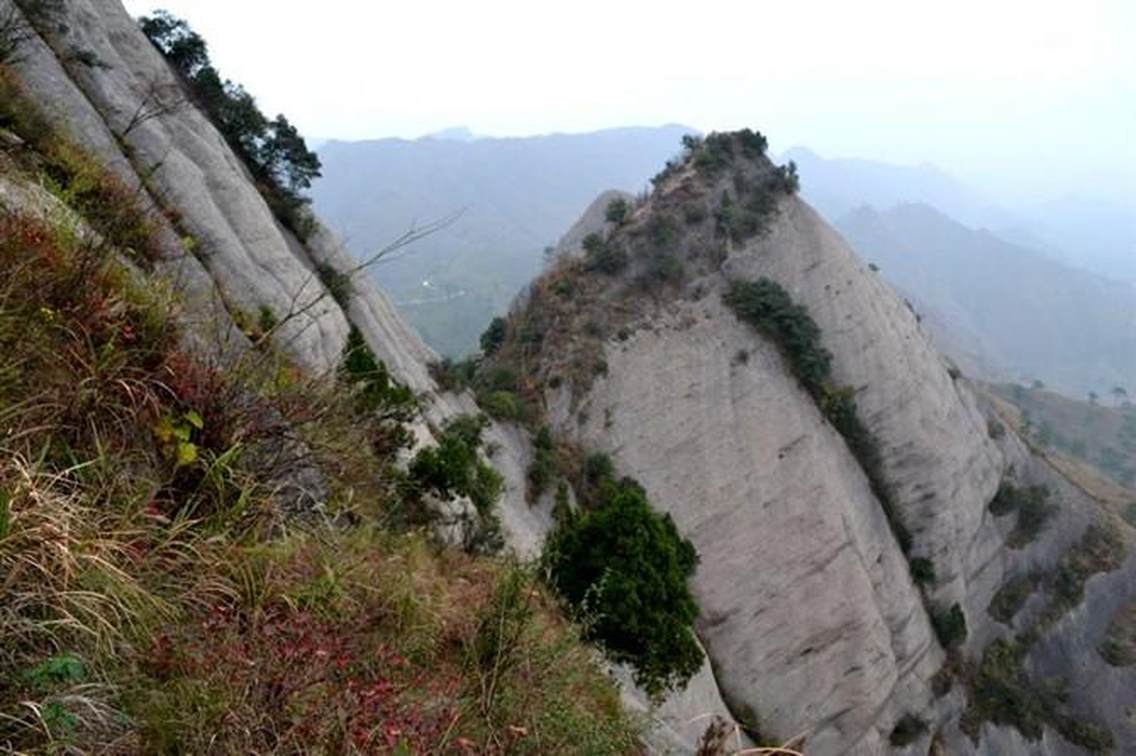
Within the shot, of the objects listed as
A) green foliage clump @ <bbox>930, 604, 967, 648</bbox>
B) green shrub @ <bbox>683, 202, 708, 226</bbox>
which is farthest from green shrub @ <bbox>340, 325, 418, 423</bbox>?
green foliage clump @ <bbox>930, 604, 967, 648</bbox>

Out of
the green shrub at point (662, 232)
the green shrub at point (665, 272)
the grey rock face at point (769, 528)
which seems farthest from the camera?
the green shrub at point (662, 232)

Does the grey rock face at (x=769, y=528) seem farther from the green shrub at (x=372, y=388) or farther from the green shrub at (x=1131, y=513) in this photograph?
the green shrub at (x=1131, y=513)

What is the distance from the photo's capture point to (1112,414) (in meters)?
134

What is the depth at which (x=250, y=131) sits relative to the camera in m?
22.1

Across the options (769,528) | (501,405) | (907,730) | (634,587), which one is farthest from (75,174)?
(907,730)

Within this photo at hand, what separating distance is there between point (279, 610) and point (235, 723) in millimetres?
1073

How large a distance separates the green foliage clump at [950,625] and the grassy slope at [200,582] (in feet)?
108

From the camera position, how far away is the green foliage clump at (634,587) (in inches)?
537

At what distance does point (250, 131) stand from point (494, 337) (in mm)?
14316

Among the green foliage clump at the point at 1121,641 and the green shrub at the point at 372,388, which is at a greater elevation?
the green shrub at the point at 372,388

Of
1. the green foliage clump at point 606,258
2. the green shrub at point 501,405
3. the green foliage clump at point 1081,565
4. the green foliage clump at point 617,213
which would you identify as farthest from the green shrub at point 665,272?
the green foliage clump at point 1081,565

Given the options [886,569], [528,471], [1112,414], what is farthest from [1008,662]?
[1112,414]

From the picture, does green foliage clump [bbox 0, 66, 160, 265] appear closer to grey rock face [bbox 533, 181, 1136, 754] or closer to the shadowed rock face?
the shadowed rock face

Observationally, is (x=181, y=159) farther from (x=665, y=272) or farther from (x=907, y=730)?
(x=907, y=730)
